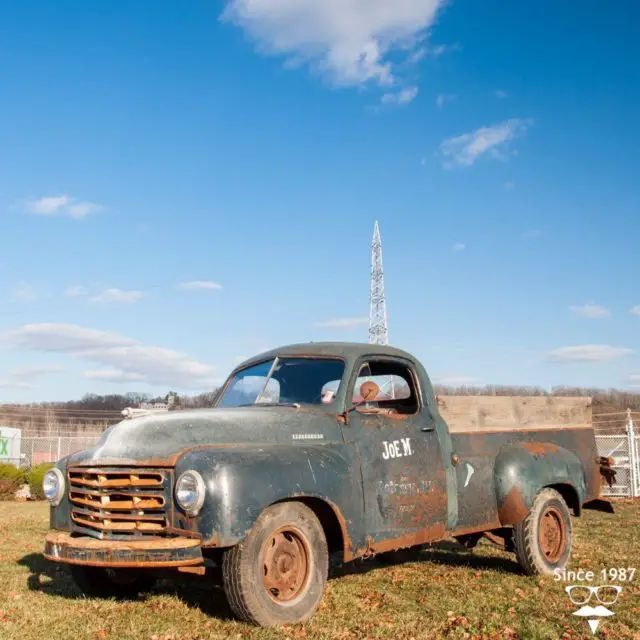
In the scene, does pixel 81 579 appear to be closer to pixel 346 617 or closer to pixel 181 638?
pixel 181 638

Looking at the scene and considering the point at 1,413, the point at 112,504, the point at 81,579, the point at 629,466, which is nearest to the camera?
the point at 112,504

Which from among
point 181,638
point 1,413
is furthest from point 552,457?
point 1,413

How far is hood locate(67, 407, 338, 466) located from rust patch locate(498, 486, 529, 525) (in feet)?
7.52

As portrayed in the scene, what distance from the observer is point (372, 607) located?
19.9 feet

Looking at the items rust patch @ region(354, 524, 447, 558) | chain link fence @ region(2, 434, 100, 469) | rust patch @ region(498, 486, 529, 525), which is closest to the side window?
rust patch @ region(354, 524, 447, 558)

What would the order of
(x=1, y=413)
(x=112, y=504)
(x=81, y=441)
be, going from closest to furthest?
(x=112, y=504) → (x=81, y=441) → (x=1, y=413)

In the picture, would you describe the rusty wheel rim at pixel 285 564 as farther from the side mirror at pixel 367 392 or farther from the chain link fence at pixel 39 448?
the chain link fence at pixel 39 448

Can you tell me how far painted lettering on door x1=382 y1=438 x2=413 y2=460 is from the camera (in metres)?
6.27

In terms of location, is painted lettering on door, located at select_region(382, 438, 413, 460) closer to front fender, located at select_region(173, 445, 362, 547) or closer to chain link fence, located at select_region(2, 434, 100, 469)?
front fender, located at select_region(173, 445, 362, 547)

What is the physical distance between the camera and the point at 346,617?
18.6 ft

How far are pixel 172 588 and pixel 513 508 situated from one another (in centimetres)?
336

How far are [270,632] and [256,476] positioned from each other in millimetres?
1044

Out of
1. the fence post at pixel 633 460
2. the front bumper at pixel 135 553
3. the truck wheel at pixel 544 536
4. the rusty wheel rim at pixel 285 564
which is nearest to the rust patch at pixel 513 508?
the truck wheel at pixel 544 536

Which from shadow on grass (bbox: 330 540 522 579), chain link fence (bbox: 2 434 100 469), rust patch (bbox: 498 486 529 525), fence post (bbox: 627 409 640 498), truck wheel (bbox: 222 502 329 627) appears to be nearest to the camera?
truck wheel (bbox: 222 502 329 627)
